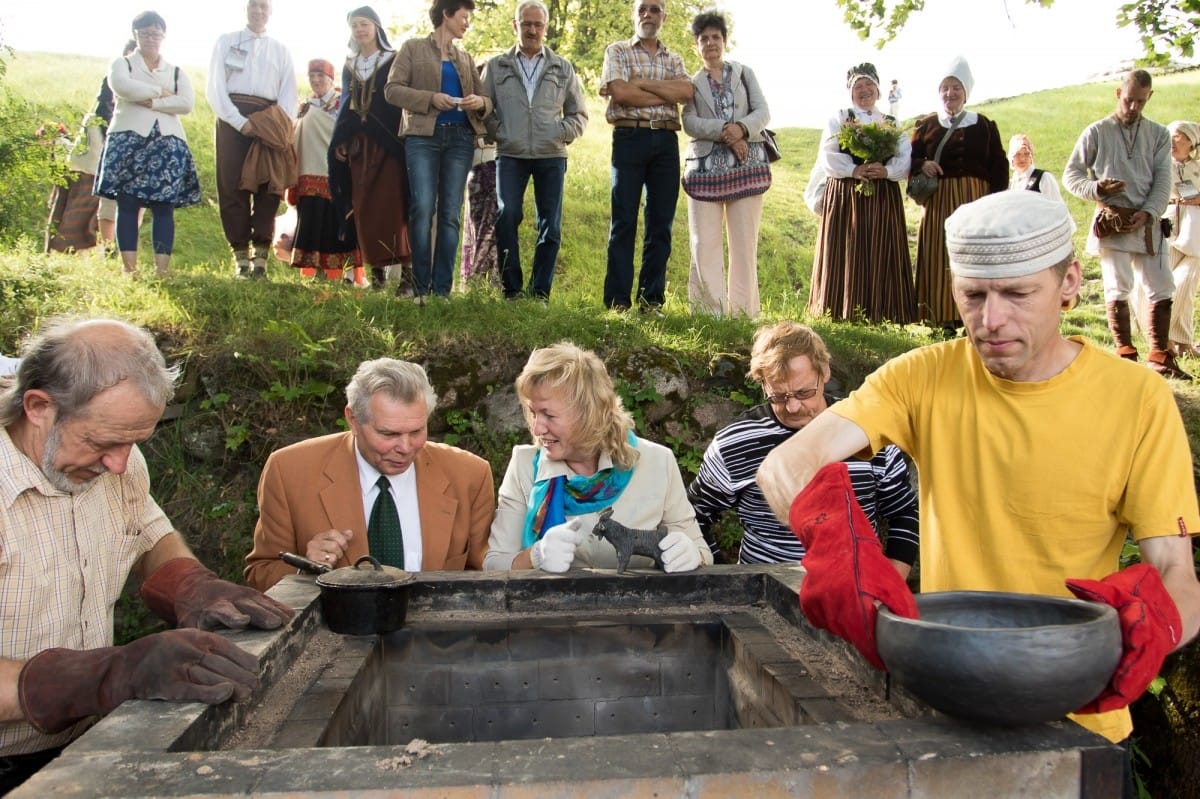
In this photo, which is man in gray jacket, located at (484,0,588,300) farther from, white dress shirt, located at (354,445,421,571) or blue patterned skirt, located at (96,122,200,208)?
white dress shirt, located at (354,445,421,571)

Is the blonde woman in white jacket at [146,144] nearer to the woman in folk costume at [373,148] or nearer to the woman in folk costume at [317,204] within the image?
the woman in folk costume at [317,204]

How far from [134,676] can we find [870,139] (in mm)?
6353

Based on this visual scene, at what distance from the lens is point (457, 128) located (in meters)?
6.60

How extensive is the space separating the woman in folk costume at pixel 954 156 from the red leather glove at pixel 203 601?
589 centimetres

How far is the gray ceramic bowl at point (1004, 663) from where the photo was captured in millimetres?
1802

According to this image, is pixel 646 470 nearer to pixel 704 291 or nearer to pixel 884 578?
pixel 884 578

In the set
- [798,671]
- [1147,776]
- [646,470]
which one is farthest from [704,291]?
[798,671]

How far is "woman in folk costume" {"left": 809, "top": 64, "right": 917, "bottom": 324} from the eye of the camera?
7500 millimetres

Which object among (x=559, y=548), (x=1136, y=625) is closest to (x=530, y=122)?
(x=559, y=548)

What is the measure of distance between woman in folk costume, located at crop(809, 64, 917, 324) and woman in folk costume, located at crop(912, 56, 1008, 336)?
0.58ft

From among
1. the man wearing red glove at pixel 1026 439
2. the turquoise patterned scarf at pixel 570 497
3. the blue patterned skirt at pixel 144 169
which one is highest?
the blue patterned skirt at pixel 144 169

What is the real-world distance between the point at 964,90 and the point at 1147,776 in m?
4.75

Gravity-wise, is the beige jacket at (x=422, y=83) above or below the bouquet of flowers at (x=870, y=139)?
above

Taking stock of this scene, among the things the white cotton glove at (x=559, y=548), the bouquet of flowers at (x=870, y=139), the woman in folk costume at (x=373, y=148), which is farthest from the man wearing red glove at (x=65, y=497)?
the bouquet of flowers at (x=870, y=139)
